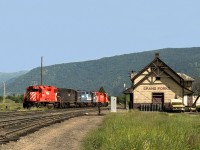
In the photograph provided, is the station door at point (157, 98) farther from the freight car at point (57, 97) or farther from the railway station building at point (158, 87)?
the freight car at point (57, 97)

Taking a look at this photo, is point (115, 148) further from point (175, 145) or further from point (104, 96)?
point (104, 96)

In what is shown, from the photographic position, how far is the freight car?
65625mm

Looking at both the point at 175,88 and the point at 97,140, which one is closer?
the point at 97,140

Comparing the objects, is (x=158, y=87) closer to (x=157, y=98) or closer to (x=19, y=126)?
(x=157, y=98)

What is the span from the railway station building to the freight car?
24.9 feet

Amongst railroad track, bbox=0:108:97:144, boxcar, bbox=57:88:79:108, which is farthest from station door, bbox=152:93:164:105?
railroad track, bbox=0:108:97:144

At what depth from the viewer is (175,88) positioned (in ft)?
230

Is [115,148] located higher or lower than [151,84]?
lower

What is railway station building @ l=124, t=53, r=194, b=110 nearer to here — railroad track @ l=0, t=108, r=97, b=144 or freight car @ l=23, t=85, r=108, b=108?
freight car @ l=23, t=85, r=108, b=108

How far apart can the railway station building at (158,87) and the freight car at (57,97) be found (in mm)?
7595

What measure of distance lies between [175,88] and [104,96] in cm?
3536

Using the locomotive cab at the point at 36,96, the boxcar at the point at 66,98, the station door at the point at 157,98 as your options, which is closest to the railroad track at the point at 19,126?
the locomotive cab at the point at 36,96

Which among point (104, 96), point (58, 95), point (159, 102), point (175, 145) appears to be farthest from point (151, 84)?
point (175, 145)

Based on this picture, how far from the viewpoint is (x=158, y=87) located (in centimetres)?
7106
